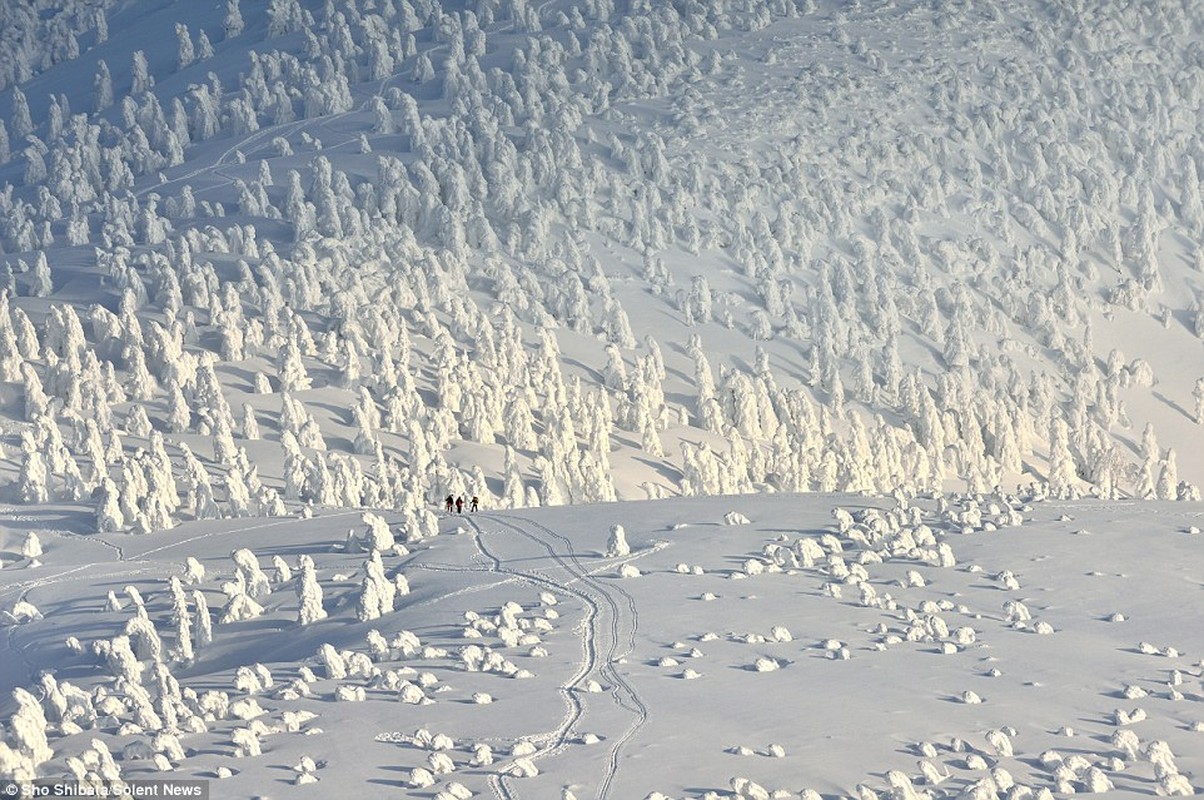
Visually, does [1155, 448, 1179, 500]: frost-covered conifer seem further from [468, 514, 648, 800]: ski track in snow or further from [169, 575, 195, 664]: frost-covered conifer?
[169, 575, 195, 664]: frost-covered conifer

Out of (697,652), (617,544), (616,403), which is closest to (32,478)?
(617,544)

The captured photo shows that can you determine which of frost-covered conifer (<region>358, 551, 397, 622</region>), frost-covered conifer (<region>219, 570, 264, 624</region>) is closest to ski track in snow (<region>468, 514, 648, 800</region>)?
frost-covered conifer (<region>358, 551, 397, 622</region>)

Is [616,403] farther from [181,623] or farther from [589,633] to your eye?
[589,633]

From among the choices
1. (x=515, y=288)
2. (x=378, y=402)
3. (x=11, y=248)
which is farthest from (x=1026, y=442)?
(x=11, y=248)

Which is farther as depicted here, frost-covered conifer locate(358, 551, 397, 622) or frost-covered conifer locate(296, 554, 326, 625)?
frost-covered conifer locate(296, 554, 326, 625)

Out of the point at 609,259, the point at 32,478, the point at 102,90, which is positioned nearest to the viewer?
the point at 32,478

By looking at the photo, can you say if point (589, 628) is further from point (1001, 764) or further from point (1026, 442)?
point (1026, 442)
